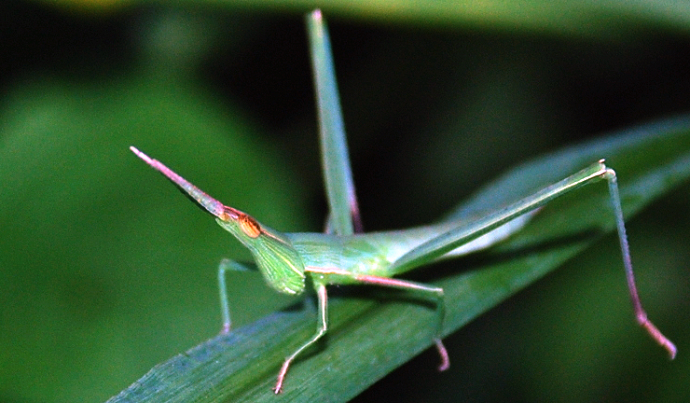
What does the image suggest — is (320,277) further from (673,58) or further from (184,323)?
(673,58)

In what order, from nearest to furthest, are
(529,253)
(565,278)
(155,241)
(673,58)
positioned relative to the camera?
(529,253)
(155,241)
(565,278)
(673,58)

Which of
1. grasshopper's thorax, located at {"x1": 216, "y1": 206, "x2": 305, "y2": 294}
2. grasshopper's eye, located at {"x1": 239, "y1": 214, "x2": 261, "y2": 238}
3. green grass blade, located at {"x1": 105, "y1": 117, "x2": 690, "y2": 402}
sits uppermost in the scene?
grasshopper's eye, located at {"x1": 239, "y1": 214, "x2": 261, "y2": 238}

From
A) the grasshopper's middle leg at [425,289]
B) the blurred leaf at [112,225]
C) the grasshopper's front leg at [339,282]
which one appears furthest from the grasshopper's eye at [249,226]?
the blurred leaf at [112,225]

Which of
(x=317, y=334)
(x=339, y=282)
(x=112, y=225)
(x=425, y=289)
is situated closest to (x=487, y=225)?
(x=425, y=289)

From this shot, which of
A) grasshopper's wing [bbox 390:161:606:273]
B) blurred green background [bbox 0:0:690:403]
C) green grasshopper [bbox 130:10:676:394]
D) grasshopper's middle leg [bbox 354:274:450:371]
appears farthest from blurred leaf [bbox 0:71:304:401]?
grasshopper's wing [bbox 390:161:606:273]

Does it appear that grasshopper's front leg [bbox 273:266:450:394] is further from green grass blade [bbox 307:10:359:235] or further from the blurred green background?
the blurred green background

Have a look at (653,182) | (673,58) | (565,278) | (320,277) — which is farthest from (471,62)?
(320,277)

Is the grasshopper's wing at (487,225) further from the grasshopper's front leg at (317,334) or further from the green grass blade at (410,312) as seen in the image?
the grasshopper's front leg at (317,334)
